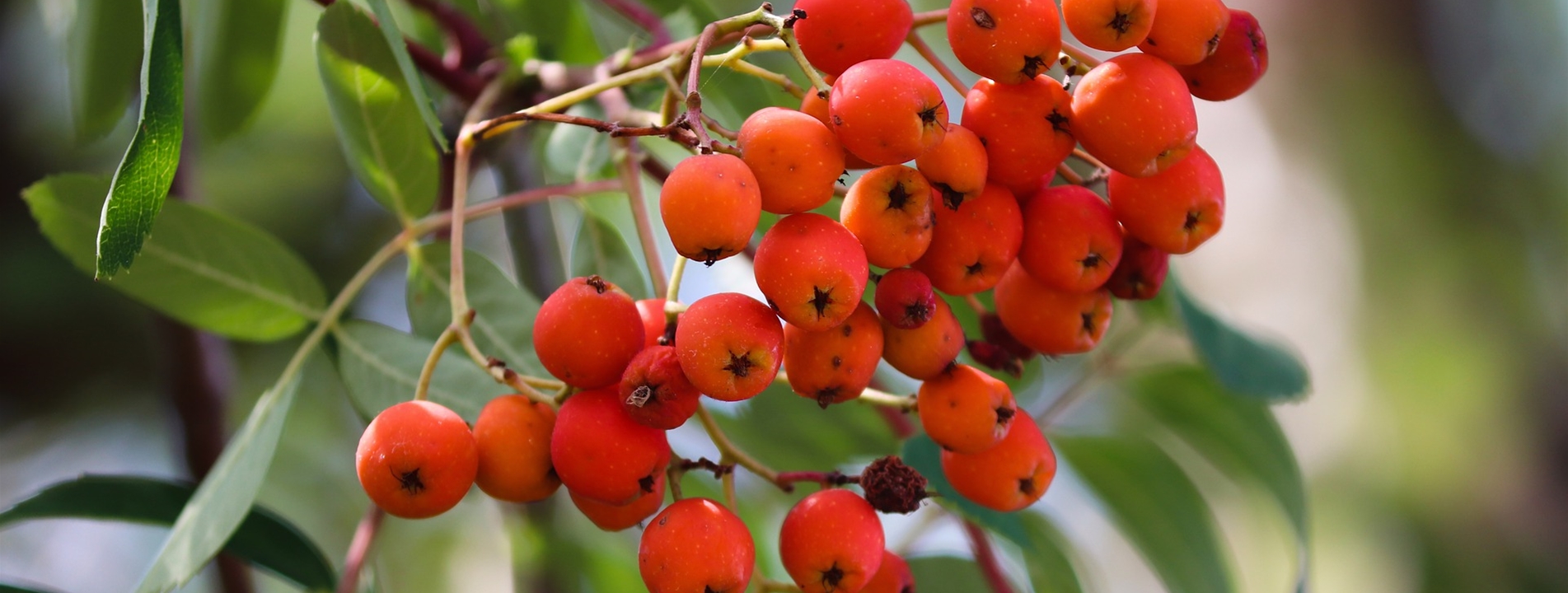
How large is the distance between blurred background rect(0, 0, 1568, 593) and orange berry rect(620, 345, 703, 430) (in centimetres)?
127

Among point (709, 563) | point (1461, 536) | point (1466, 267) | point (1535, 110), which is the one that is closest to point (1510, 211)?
point (1466, 267)

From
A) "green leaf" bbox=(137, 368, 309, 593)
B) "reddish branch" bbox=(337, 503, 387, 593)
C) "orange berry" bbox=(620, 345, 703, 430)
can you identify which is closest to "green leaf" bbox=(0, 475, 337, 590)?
"reddish branch" bbox=(337, 503, 387, 593)

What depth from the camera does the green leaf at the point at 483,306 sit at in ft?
3.09

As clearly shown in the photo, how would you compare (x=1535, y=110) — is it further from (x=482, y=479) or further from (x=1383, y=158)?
(x=482, y=479)

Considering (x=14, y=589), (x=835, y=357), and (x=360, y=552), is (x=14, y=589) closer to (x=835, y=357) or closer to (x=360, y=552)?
(x=360, y=552)

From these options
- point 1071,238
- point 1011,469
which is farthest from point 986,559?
point 1071,238

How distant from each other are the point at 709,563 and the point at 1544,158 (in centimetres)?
359

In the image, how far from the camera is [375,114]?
95cm

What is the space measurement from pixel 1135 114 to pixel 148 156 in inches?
24.6

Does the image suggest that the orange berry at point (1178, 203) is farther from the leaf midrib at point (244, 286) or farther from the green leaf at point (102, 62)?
the green leaf at point (102, 62)

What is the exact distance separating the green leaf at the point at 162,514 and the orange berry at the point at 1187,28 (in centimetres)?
96

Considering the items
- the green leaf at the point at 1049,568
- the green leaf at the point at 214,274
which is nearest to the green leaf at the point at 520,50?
the green leaf at the point at 214,274

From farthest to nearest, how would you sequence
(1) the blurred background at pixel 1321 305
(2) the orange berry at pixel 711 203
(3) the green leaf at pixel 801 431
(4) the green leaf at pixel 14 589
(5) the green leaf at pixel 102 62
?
(1) the blurred background at pixel 1321 305 < (3) the green leaf at pixel 801 431 < (5) the green leaf at pixel 102 62 < (4) the green leaf at pixel 14 589 < (2) the orange berry at pixel 711 203

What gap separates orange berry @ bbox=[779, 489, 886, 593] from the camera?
698 millimetres
